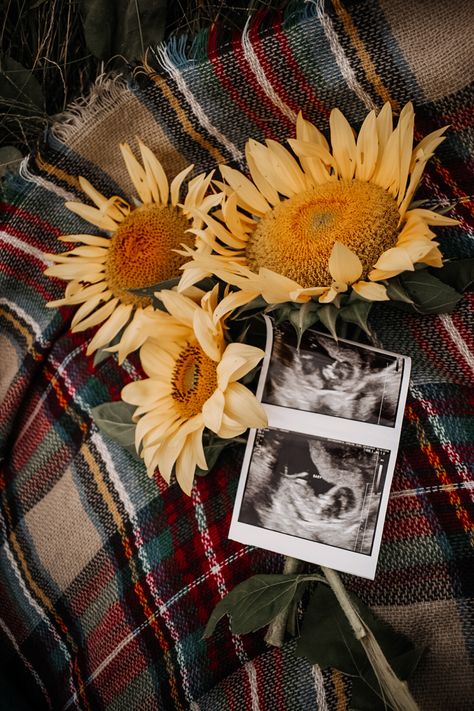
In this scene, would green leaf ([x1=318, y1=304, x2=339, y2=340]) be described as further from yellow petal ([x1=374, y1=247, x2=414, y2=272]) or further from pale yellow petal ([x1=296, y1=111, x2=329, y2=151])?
pale yellow petal ([x1=296, y1=111, x2=329, y2=151])

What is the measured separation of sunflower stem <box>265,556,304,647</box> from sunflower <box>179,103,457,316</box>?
32 centimetres

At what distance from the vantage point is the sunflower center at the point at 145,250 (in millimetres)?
855

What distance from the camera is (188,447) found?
758 mm

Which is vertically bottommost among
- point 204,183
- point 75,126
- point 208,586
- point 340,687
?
point 340,687

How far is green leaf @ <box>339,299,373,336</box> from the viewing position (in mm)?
712

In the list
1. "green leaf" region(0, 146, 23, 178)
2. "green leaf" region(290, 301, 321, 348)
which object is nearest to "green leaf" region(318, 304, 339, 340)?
"green leaf" region(290, 301, 321, 348)

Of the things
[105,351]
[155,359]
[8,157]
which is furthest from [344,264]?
[8,157]

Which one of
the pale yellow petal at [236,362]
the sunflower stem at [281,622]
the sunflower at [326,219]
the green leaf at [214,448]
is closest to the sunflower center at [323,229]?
the sunflower at [326,219]

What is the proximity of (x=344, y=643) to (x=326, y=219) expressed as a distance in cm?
47

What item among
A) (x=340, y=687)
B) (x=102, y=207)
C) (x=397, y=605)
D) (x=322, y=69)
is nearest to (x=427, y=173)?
(x=322, y=69)

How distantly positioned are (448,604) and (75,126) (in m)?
0.78

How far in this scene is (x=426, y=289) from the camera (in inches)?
29.8

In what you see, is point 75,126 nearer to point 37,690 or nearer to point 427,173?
point 427,173

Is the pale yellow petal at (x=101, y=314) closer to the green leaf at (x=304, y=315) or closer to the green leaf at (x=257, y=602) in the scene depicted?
the green leaf at (x=304, y=315)
